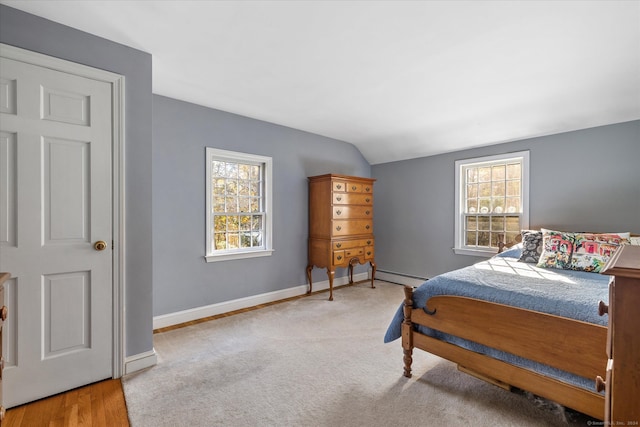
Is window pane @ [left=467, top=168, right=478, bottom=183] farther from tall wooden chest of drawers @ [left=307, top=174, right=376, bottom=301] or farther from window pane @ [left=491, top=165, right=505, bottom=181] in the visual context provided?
tall wooden chest of drawers @ [left=307, top=174, right=376, bottom=301]

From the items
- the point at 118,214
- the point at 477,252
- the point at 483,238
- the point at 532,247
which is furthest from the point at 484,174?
the point at 118,214

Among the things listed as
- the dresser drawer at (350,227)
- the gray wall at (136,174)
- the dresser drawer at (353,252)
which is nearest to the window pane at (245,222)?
the dresser drawer at (350,227)

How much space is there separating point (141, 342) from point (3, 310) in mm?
1073

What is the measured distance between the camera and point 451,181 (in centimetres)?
430

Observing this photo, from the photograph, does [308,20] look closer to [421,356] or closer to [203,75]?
[203,75]

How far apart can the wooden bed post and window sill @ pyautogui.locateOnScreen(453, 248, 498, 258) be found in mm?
2401

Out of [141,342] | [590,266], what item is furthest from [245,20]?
[590,266]

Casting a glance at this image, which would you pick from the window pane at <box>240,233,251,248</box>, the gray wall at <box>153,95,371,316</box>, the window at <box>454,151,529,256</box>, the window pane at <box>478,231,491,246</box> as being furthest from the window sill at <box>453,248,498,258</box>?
the window pane at <box>240,233,251,248</box>

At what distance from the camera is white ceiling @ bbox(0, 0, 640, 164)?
5.77ft

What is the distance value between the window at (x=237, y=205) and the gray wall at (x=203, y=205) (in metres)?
0.09

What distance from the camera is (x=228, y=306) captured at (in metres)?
3.44

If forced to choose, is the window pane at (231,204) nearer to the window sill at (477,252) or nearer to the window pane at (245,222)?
the window pane at (245,222)

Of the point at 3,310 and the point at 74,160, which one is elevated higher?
the point at 74,160

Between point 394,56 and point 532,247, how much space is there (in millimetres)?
2304
